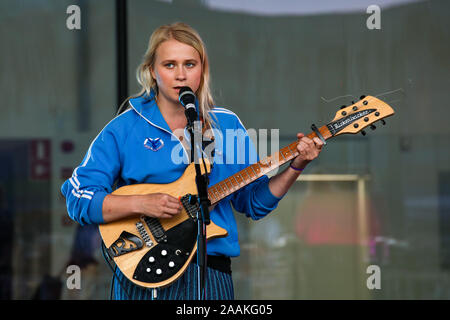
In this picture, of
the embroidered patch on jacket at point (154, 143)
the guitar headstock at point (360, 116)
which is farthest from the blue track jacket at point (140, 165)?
the guitar headstock at point (360, 116)

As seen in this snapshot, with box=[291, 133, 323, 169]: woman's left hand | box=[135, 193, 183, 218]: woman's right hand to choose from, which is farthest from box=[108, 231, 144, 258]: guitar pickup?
box=[291, 133, 323, 169]: woman's left hand

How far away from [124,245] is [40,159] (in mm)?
2933

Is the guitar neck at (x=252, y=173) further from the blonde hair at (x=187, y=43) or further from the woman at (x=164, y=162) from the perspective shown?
the blonde hair at (x=187, y=43)

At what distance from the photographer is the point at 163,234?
1.97m

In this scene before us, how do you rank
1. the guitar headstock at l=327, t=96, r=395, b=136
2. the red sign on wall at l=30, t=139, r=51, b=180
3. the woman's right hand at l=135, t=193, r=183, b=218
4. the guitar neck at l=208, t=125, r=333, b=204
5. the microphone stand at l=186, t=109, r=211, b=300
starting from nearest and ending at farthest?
the microphone stand at l=186, t=109, r=211, b=300, the woman's right hand at l=135, t=193, r=183, b=218, the guitar neck at l=208, t=125, r=333, b=204, the guitar headstock at l=327, t=96, r=395, b=136, the red sign on wall at l=30, t=139, r=51, b=180

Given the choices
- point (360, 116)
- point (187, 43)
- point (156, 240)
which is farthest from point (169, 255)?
point (360, 116)

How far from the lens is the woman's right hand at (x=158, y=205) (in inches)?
74.7

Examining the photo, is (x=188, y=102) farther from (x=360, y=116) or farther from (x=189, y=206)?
(x=360, y=116)

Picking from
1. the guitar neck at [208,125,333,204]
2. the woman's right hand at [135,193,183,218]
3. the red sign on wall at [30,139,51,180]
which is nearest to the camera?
the woman's right hand at [135,193,183,218]

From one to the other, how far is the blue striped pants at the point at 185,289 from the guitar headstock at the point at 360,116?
0.66 m

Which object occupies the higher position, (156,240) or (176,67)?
(176,67)

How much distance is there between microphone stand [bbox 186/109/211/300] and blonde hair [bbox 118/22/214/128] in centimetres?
23

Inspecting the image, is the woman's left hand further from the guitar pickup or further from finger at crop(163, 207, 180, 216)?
the guitar pickup

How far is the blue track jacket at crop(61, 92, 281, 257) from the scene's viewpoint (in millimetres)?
1965
